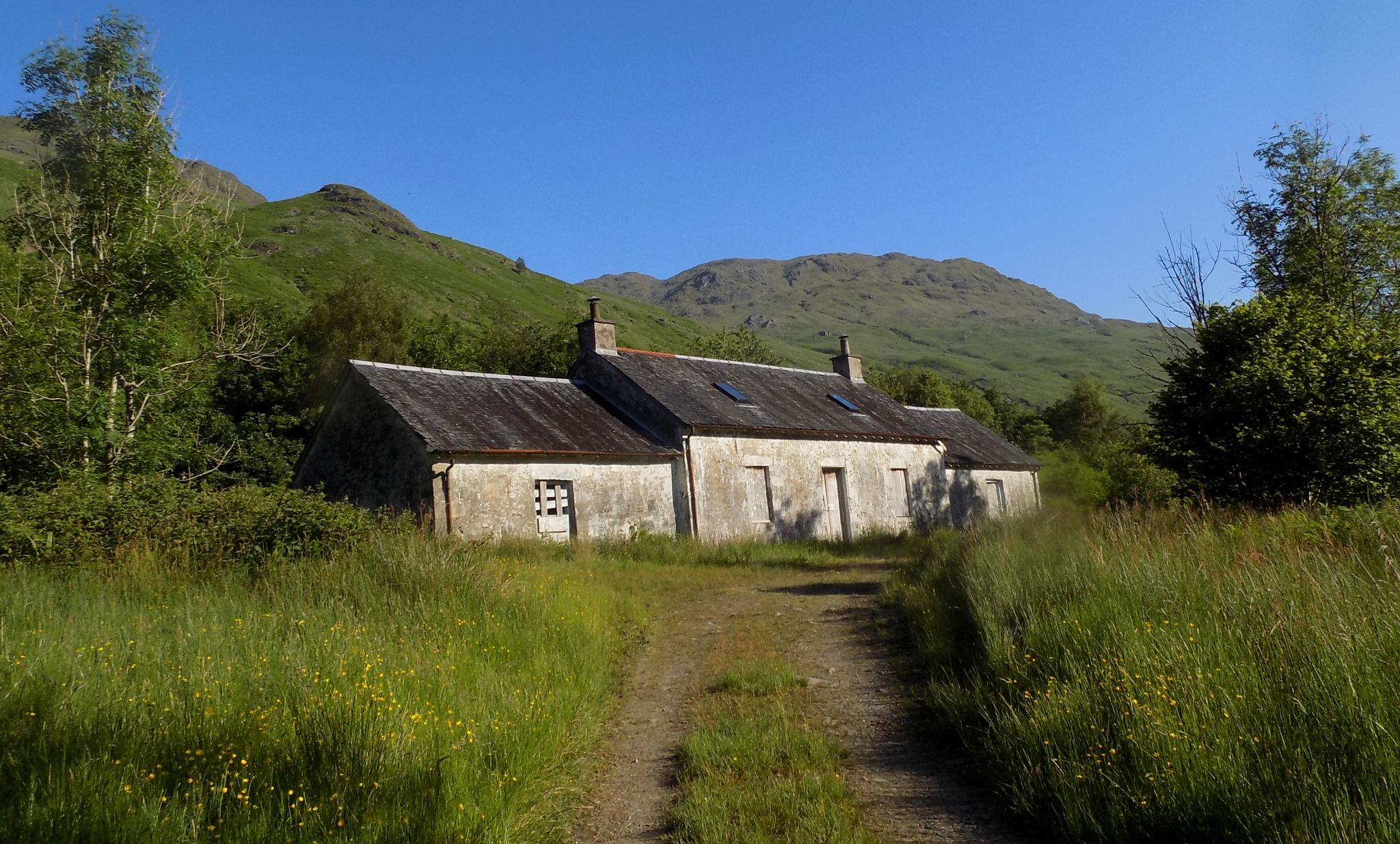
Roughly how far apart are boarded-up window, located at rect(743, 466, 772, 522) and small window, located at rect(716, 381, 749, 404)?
2666mm

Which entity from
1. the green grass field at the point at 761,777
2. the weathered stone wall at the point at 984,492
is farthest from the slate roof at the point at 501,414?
the weathered stone wall at the point at 984,492

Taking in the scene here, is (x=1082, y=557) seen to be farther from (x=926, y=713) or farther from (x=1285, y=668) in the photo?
(x=1285, y=668)

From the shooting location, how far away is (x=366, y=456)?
711 inches

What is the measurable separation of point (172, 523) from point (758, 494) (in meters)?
14.3

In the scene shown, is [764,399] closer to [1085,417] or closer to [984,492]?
[984,492]

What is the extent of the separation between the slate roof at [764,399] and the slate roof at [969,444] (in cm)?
115

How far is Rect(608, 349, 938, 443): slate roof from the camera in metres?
21.6

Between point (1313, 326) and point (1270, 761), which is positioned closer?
point (1270, 761)

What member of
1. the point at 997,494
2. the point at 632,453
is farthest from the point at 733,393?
the point at 997,494

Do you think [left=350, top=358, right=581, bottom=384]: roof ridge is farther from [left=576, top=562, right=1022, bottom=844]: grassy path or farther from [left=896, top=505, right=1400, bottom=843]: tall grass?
[left=896, top=505, right=1400, bottom=843]: tall grass

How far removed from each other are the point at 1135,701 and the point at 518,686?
4.19m

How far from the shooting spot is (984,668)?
618cm

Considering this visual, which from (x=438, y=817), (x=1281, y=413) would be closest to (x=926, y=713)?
(x=438, y=817)

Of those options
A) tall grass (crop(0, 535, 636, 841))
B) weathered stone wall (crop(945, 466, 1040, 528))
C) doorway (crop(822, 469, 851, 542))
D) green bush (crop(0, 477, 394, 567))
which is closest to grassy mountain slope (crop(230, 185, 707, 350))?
weathered stone wall (crop(945, 466, 1040, 528))
